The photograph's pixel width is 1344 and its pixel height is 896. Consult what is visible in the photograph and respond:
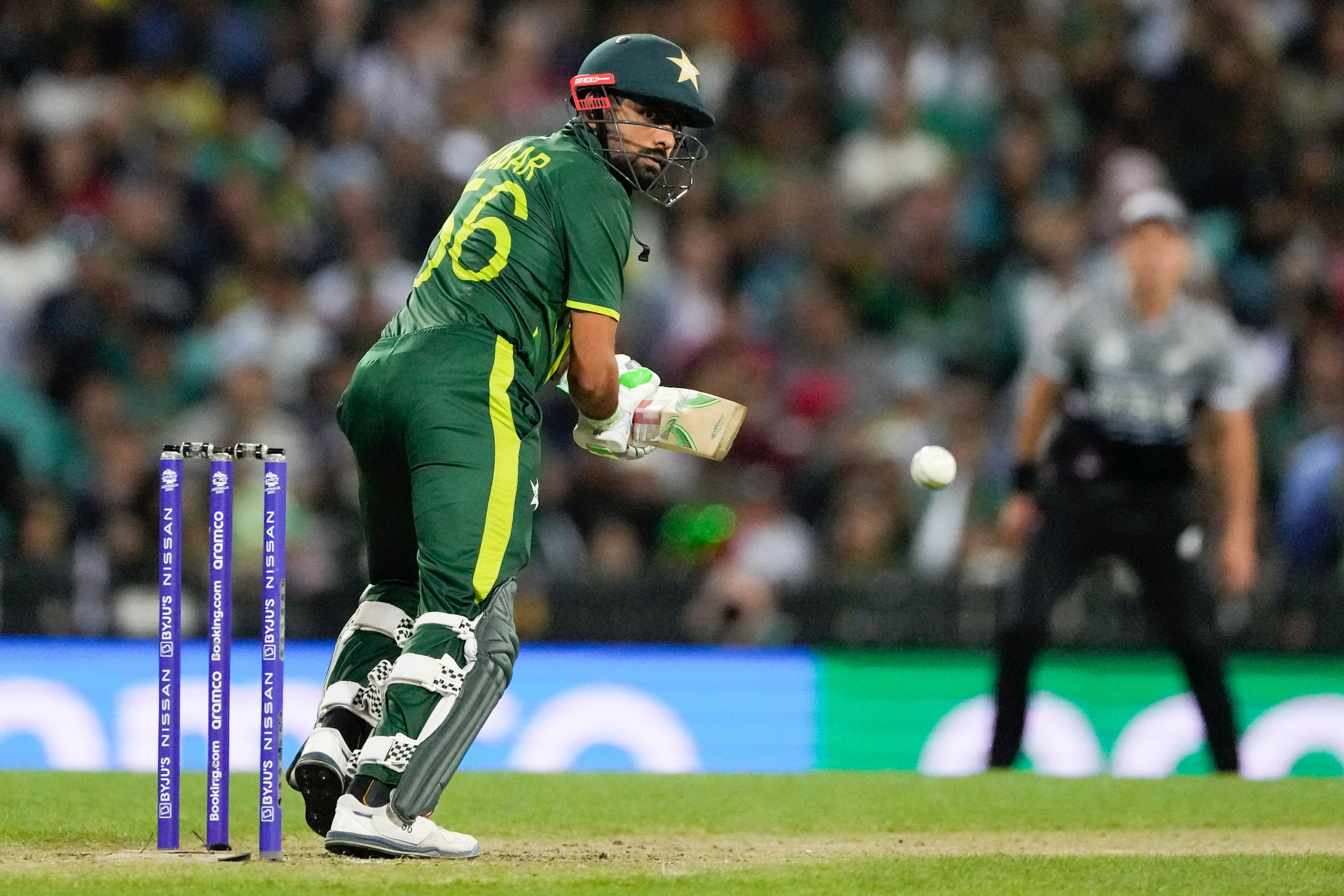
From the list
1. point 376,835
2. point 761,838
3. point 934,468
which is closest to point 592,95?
point 934,468

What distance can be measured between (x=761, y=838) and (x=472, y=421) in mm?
1722

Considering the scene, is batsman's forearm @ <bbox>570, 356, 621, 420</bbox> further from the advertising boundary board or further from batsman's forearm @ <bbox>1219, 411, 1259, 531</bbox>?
the advertising boundary board

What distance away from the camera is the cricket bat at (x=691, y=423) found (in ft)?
17.0

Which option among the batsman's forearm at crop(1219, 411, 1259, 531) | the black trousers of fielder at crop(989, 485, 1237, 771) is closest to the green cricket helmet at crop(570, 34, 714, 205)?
the black trousers of fielder at crop(989, 485, 1237, 771)

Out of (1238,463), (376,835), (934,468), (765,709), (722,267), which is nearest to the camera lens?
(376,835)

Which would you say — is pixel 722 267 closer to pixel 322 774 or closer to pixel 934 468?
pixel 934 468

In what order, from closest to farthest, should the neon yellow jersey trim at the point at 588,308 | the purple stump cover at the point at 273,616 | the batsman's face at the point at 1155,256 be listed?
the purple stump cover at the point at 273,616, the neon yellow jersey trim at the point at 588,308, the batsman's face at the point at 1155,256

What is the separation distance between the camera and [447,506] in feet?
15.5

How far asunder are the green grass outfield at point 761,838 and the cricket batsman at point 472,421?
0.91ft

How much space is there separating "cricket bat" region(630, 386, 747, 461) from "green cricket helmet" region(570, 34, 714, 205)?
0.55 m

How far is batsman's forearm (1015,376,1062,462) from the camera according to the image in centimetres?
775

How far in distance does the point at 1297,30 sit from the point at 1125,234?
635cm

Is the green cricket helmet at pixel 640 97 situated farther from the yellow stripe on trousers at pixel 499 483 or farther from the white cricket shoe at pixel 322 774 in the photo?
the white cricket shoe at pixel 322 774

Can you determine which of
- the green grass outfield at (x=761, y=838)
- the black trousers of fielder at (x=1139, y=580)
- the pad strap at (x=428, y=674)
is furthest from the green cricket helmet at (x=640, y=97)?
the black trousers of fielder at (x=1139, y=580)
